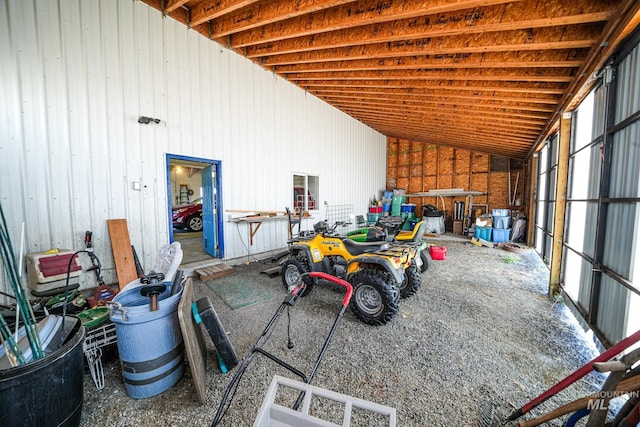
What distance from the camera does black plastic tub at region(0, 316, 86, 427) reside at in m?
1.18

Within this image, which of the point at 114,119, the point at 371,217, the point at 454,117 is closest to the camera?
the point at 114,119

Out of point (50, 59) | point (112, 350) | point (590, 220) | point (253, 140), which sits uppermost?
point (50, 59)

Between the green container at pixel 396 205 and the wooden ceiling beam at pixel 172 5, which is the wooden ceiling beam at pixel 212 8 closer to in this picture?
the wooden ceiling beam at pixel 172 5

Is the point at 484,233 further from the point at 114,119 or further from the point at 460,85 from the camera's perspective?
the point at 114,119

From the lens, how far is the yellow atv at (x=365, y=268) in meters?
2.67

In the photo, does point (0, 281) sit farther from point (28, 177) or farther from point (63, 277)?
point (28, 177)

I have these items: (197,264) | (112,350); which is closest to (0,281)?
(112,350)

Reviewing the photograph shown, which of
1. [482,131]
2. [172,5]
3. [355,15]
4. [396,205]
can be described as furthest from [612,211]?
[396,205]

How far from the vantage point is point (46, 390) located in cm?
129

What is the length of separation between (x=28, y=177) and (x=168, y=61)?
2813 mm

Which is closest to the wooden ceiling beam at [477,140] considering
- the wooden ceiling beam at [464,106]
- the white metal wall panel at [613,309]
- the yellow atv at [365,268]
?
the wooden ceiling beam at [464,106]

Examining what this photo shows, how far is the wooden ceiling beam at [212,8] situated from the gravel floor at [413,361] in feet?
14.9

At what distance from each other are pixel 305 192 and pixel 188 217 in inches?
199

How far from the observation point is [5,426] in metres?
1.19
